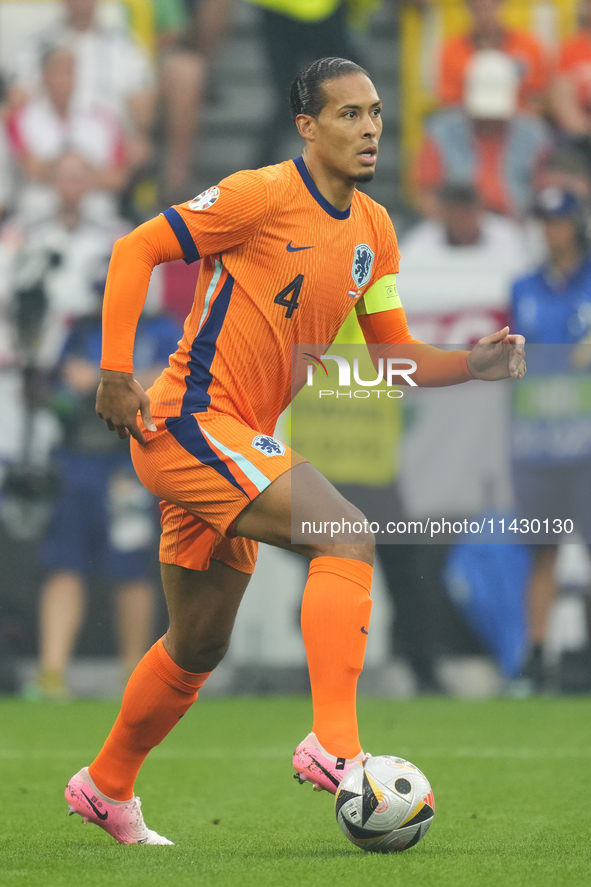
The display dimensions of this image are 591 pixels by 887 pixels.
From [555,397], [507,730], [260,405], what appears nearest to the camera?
[260,405]

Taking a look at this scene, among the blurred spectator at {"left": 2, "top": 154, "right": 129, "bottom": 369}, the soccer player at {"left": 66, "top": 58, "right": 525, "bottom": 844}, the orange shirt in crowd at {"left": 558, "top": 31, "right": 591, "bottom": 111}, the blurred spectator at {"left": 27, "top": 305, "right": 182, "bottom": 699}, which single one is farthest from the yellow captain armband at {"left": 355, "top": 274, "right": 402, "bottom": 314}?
the orange shirt in crowd at {"left": 558, "top": 31, "right": 591, "bottom": 111}

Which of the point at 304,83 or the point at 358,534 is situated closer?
the point at 358,534

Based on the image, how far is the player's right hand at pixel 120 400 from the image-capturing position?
10.7 feet

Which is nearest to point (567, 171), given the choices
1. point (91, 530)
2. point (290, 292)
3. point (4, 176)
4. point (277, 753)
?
point (4, 176)

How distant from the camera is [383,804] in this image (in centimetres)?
306

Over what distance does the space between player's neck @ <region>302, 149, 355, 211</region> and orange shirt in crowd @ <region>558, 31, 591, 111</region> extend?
543cm

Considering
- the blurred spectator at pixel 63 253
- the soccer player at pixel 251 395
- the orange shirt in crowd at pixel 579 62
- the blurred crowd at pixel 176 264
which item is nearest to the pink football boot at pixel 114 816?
the soccer player at pixel 251 395

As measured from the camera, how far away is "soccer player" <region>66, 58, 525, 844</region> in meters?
3.18

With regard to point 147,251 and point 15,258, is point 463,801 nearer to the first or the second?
point 147,251

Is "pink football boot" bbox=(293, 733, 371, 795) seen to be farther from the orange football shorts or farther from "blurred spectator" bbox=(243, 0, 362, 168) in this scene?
"blurred spectator" bbox=(243, 0, 362, 168)

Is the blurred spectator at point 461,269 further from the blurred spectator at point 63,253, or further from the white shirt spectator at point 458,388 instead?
the blurred spectator at point 63,253

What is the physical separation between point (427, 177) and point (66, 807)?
5.21 metres

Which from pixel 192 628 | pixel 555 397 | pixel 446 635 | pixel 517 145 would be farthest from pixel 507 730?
pixel 517 145

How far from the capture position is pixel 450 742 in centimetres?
602
